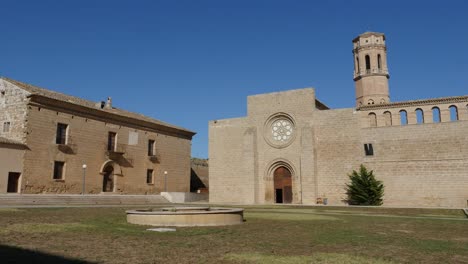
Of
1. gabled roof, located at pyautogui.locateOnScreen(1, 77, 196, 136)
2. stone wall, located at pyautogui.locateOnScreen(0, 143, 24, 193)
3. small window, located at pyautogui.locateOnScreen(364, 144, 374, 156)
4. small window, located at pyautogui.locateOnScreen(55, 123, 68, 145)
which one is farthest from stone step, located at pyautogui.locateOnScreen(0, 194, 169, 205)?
small window, located at pyautogui.locateOnScreen(364, 144, 374, 156)

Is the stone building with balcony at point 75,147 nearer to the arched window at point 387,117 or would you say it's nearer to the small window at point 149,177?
the small window at point 149,177

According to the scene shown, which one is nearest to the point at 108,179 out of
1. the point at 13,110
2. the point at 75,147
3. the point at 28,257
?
the point at 75,147

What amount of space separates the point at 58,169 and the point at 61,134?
236cm

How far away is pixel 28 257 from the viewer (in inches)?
200

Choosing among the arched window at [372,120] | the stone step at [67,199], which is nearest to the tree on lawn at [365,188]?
the arched window at [372,120]

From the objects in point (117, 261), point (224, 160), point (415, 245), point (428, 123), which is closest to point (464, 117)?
point (428, 123)

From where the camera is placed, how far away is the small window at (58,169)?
25.2 metres

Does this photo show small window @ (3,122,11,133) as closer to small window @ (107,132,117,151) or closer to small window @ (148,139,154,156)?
small window @ (107,132,117,151)

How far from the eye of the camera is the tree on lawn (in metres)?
25.8

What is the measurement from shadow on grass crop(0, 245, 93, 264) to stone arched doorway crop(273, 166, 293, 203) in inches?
1019

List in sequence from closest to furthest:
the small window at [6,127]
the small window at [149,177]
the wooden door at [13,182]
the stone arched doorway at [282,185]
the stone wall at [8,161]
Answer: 1. the stone wall at [8,161]
2. the wooden door at [13,182]
3. the small window at [6,127]
4. the stone arched doorway at [282,185]
5. the small window at [149,177]

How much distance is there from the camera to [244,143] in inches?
1253

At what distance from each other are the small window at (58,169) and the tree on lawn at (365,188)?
1948cm

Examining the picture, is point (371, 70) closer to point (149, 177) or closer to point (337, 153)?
point (337, 153)
